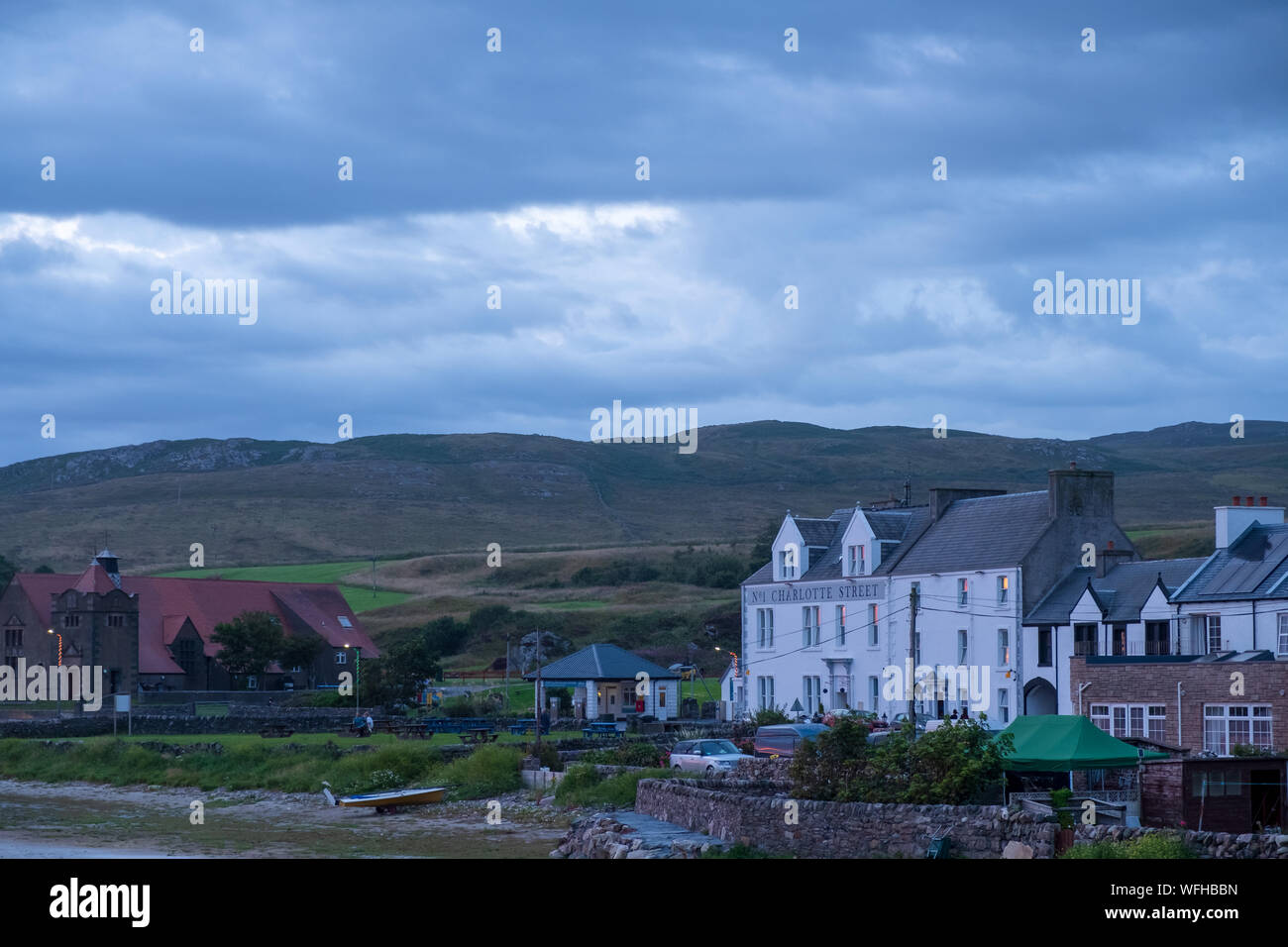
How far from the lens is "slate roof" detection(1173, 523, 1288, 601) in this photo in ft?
139

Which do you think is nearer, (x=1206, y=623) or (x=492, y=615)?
(x=1206, y=623)

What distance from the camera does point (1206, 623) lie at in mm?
44562

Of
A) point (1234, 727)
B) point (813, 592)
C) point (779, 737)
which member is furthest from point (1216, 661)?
point (813, 592)

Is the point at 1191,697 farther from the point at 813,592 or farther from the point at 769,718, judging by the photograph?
the point at 813,592

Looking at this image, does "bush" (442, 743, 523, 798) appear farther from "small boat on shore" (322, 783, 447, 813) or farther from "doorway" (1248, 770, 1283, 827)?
"doorway" (1248, 770, 1283, 827)

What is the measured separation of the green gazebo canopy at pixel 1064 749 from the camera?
27422 mm

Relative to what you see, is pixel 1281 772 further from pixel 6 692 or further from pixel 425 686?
pixel 6 692

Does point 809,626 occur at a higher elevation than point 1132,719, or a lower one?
higher

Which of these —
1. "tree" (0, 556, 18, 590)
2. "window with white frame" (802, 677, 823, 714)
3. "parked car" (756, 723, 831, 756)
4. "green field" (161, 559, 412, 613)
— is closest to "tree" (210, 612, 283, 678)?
"tree" (0, 556, 18, 590)

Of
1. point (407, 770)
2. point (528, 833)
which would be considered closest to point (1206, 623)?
point (528, 833)

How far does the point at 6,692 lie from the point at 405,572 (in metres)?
65.3

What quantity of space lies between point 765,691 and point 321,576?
89234 mm

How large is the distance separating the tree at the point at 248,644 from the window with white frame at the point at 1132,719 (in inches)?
2129

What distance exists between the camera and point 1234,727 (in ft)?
127
